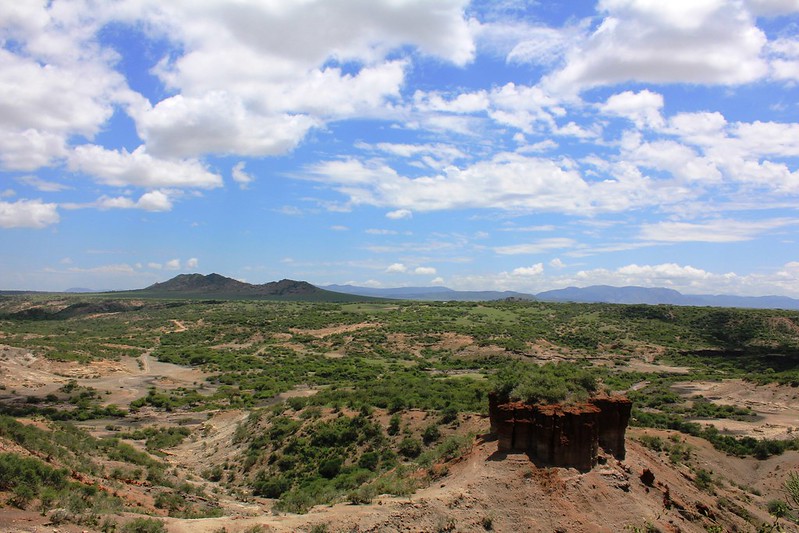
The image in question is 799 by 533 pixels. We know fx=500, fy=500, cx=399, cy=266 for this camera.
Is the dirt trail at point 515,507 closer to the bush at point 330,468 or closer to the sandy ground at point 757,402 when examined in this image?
the bush at point 330,468

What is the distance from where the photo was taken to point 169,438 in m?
34.7

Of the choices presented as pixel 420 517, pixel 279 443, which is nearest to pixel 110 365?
pixel 279 443

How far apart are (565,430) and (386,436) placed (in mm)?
13798

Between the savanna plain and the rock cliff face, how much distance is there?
589 mm

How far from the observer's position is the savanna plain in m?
16.1

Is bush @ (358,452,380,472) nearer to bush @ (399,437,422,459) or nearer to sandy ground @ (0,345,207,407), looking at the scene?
bush @ (399,437,422,459)

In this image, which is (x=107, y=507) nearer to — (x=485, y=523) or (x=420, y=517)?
(x=420, y=517)

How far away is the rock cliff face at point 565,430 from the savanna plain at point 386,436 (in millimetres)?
589

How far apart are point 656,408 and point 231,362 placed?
57321 mm

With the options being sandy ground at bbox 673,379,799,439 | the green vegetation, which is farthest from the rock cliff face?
sandy ground at bbox 673,379,799,439

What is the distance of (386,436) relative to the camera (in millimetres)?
29203

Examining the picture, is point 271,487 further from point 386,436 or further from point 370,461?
point 386,436

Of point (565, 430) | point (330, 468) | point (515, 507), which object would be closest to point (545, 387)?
point (565, 430)

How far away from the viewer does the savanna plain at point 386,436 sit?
16.1 metres
